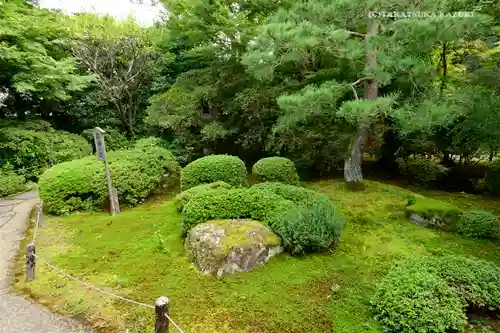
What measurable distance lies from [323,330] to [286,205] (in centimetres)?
233

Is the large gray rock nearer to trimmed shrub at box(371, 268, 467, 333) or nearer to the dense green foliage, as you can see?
trimmed shrub at box(371, 268, 467, 333)

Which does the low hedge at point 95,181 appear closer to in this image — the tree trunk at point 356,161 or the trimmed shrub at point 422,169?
the tree trunk at point 356,161

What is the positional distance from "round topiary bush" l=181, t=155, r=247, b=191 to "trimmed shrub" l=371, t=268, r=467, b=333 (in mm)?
4458

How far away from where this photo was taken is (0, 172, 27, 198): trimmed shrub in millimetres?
9242

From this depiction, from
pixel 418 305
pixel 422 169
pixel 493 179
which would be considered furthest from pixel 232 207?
pixel 493 179

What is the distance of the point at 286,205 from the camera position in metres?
5.36

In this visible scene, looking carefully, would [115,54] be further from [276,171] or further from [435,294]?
[435,294]

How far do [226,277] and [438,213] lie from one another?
13.8 feet

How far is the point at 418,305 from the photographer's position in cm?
312

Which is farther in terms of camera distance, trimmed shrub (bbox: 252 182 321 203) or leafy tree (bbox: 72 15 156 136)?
leafy tree (bbox: 72 15 156 136)

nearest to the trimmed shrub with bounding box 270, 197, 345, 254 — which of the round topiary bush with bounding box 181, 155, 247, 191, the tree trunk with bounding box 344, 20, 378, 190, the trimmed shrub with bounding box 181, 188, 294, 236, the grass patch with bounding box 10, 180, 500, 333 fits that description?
the grass patch with bounding box 10, 180, 500, 333

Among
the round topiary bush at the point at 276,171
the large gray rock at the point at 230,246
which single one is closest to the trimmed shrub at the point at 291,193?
the large gray rock at the point at 230,246

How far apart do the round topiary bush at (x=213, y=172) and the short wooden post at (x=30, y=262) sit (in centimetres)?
351

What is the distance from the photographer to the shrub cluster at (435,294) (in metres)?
3.07
